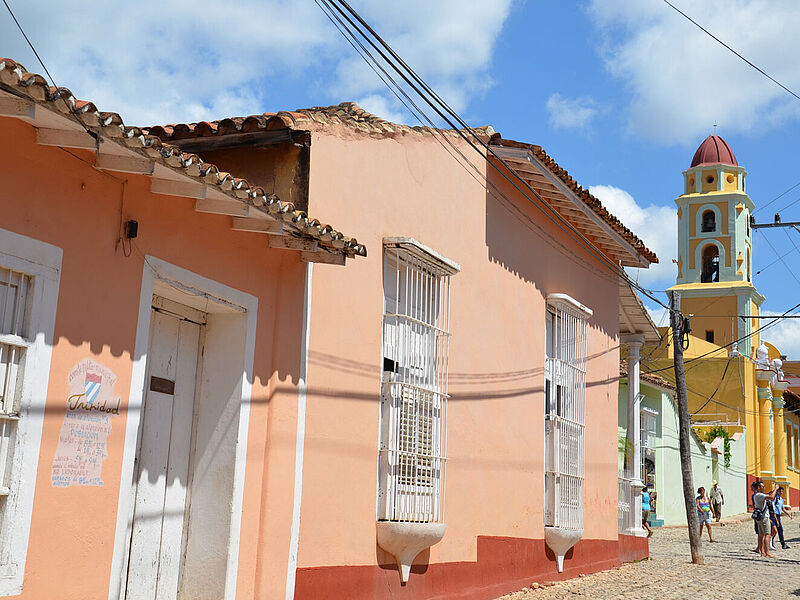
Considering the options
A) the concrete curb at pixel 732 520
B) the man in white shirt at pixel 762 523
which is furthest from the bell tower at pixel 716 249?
the man in white shirt at pixel 762 523

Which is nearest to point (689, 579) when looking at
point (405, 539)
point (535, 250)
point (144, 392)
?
point (535, 250)

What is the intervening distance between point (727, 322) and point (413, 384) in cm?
2959

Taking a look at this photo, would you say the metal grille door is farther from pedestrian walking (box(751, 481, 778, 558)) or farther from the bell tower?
the bell tower

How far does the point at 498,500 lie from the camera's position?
Result: 370 inches

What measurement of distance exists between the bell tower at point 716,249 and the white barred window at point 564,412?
24924mm

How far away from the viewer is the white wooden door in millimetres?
5863

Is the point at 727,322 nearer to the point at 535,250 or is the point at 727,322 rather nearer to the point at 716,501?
the point at 716,501

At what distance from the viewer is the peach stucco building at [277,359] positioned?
4.66 meters

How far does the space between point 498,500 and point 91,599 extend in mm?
5217

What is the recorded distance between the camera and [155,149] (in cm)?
471

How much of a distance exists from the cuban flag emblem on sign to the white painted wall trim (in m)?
1.87

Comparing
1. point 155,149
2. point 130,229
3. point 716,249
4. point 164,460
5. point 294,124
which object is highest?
point 716,249

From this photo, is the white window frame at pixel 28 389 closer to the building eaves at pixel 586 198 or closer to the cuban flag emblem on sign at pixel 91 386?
the cuban flag emblem on sign at pixel 91 386

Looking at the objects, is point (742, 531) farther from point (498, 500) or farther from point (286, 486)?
point (286, 486)
